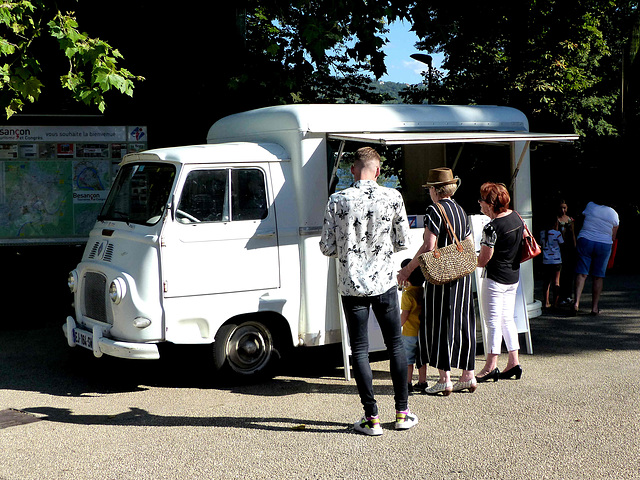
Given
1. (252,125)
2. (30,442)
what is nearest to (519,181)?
(252,125)

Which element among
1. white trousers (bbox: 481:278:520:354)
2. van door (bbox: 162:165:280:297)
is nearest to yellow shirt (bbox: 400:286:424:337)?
white trousers (bbox: 481:278:520:354)

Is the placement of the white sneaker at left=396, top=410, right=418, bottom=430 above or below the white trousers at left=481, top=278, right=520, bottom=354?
below

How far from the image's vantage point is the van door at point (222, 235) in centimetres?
645

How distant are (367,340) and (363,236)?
71cm

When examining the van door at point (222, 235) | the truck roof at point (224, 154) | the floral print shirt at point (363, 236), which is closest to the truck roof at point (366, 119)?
the truck roof at point (224, 154)

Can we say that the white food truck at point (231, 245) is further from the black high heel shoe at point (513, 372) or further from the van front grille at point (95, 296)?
the black high heel shoe at point (513, 372)

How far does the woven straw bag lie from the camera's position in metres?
5.92

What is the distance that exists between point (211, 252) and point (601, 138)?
1356cm

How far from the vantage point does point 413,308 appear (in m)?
6.35

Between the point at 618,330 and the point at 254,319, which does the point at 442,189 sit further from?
the point at 618,330

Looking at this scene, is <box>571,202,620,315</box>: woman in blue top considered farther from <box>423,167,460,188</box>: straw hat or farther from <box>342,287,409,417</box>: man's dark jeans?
<box>342,287,409,417</box>: man's dark jeans

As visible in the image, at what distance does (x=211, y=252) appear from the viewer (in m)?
6.55

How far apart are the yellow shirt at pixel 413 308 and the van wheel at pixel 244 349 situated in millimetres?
1314

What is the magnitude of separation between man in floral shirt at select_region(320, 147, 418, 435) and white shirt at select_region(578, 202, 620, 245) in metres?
5.57
